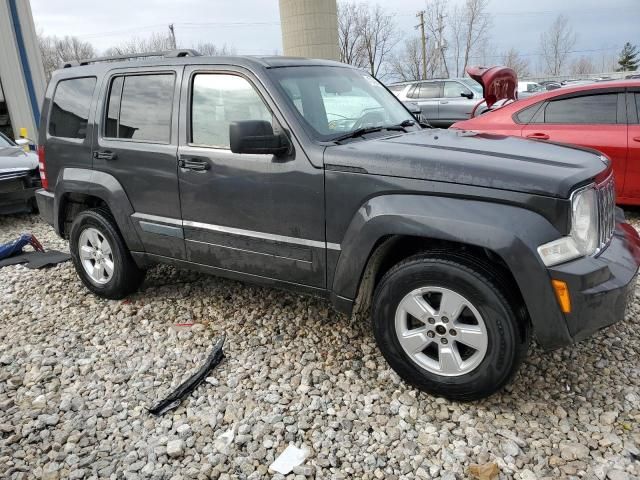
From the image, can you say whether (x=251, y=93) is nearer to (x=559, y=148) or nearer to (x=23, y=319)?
(x=559, y=148)

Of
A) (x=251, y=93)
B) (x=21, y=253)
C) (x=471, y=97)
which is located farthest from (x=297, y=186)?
(x=471, y=97)

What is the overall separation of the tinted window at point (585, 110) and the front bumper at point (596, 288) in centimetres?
378

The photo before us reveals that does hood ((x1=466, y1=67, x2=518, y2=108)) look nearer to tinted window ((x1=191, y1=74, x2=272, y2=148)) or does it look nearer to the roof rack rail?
the roof rack rail

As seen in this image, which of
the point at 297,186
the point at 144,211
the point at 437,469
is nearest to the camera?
the point at 437,469

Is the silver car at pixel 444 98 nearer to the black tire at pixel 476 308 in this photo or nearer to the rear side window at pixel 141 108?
the rear side window at pixel 141 108

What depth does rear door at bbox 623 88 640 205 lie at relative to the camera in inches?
218

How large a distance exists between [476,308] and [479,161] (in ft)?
2.46

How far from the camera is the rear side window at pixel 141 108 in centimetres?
373

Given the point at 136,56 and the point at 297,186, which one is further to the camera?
the point at 136,56

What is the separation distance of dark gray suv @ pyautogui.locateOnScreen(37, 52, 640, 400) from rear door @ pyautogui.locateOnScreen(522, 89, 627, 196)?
2.78 metres

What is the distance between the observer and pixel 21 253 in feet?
19.2

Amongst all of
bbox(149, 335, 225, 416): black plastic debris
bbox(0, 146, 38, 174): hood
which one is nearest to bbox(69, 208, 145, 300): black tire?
bbox(149, 335, 225, 416): black plastic debris

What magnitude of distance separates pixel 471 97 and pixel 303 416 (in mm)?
12243

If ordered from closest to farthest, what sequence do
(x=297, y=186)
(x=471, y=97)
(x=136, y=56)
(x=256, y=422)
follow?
(x=256, y=422), (x=297, y=186), (x=136, y=56), (x=471, y=97)
